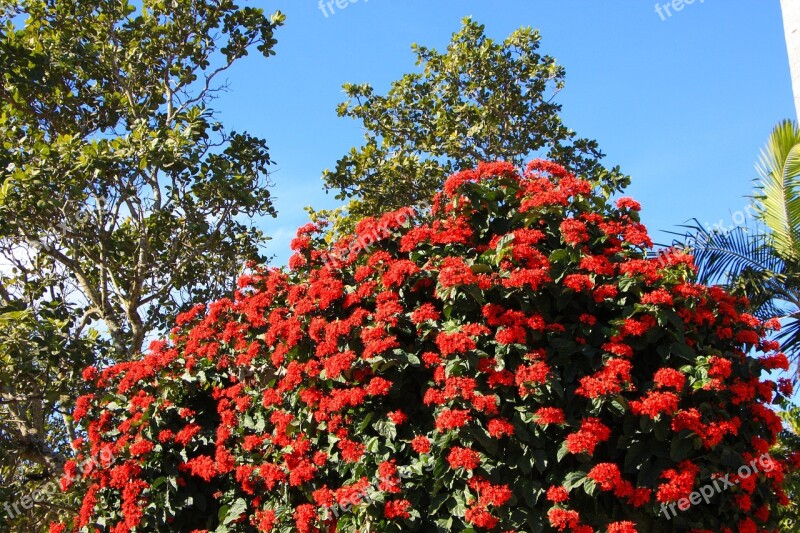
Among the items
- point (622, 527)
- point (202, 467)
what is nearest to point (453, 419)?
point (622, 527)

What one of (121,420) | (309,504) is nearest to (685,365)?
(309,504)

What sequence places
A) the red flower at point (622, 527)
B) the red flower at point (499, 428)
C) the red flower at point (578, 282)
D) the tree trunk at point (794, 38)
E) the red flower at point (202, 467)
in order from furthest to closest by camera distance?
the tree trunk at point (794, 38) → the red flower at point (202, 467) → the red flower at point (578, 282) → the red flower at point (499, 428) → the red flower at point (622, 527)

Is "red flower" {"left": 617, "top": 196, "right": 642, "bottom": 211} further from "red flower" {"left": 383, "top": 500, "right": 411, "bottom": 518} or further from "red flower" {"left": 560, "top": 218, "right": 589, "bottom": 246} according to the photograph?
"red flower" {"left": 383, "top": 500, "right": 411, "bottom": 518}

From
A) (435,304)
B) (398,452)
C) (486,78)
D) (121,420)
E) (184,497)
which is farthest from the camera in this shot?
(486,78)

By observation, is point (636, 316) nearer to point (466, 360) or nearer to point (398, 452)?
point (466, 360)

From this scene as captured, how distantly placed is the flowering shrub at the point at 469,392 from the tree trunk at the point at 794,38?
2.00 meters

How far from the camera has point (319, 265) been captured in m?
5.95

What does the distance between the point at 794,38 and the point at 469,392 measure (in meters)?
4.07

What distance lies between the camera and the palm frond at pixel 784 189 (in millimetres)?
9055

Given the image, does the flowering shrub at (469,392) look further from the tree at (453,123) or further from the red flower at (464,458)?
the tree at (453,123)

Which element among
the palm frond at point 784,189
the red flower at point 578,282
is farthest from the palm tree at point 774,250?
the red flower at point 578,282

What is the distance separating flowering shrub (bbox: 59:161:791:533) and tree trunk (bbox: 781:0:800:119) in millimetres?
1997

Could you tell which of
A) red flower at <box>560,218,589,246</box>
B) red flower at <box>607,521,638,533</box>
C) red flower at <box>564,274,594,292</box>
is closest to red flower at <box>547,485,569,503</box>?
red flower at <box>607,521,638,533</box>

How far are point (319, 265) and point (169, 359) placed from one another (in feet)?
4.47
